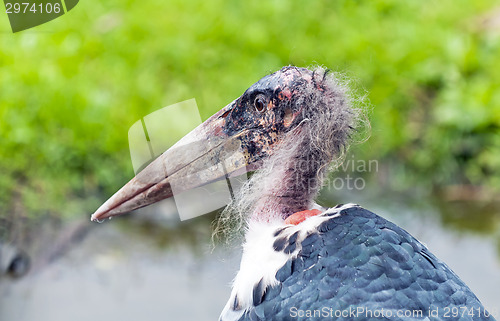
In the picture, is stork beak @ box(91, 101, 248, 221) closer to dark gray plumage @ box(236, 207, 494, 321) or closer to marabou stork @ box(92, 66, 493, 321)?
marabou stork @ box(92, 66, 493, 321)

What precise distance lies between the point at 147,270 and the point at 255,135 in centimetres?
207

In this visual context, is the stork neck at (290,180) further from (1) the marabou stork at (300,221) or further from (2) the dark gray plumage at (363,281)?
(2) the dark gray plumage at (363,281)

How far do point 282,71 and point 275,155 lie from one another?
281mm

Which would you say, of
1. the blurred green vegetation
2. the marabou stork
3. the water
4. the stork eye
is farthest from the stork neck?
the blurred green vegetation

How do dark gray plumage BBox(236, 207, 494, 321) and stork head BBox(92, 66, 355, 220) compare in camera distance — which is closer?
dark gray plumage BBox(236, 207, 494, 321)

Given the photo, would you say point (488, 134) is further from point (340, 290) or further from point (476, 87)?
point (340, 290)

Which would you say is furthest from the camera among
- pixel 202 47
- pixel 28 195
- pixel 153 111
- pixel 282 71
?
pixel 202 47

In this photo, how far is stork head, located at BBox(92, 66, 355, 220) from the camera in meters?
1.98

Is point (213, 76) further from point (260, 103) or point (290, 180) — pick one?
point (290, 180)

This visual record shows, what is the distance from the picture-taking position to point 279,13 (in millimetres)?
5500

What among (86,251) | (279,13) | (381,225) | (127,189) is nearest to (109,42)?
(279,13)

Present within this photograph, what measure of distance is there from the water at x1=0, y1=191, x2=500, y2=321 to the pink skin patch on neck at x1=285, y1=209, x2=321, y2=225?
1.33 meters

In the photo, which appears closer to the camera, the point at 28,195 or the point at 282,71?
the point at 282,71

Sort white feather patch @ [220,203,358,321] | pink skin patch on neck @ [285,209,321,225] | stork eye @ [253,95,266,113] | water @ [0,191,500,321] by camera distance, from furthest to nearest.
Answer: water @ [0,191,500,321]
stork eye @ [253,95,266,113]
pink skin patch on neck @ [285,209,321,225]
white feather patch @ [220,203,358,321]
